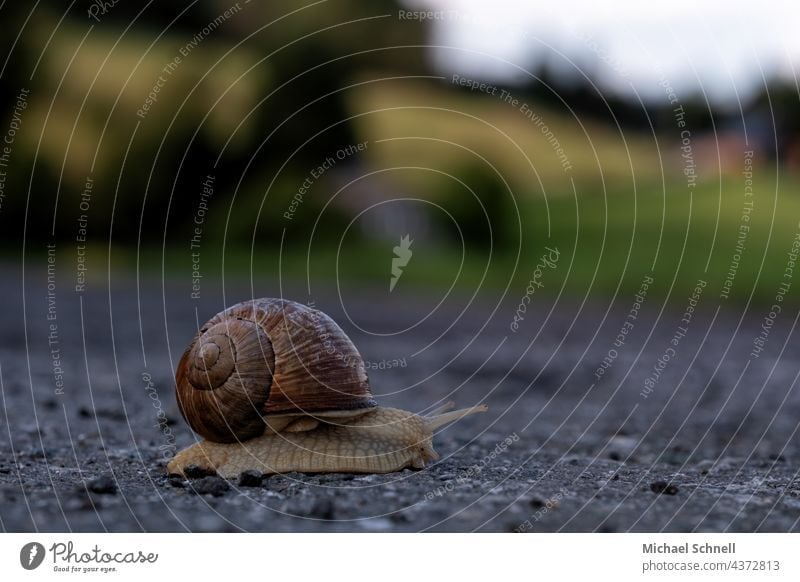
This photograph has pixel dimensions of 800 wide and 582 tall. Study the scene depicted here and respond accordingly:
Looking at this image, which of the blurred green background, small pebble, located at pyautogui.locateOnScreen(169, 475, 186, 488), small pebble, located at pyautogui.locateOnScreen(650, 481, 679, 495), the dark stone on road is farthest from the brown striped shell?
the blurred green background

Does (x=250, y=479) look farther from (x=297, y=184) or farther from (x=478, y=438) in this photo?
(x=297, y=184)

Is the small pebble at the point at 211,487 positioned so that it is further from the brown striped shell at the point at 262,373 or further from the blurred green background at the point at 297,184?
the blurred green background at the point at 297,184

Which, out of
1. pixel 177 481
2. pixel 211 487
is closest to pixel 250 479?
pixel 211 487

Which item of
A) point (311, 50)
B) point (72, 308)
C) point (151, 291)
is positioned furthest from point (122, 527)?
point (311, 50)

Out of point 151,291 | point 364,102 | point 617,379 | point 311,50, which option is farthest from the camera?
point 364,102

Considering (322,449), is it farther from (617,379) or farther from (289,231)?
(289,231)

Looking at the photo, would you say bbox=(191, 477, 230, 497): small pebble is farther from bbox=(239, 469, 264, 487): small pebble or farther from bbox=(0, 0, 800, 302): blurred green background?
bbox=(0, 0, 800, 302): blurred green background
